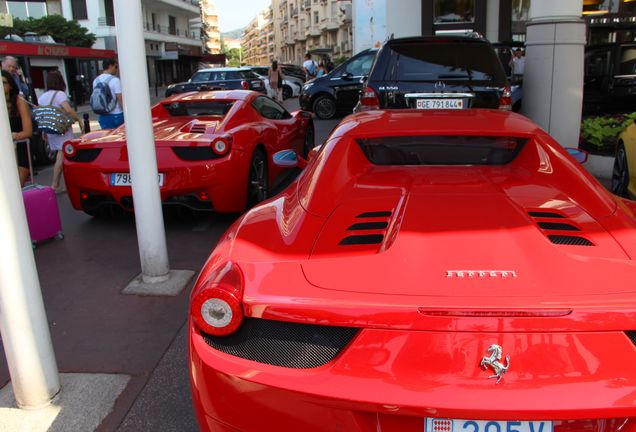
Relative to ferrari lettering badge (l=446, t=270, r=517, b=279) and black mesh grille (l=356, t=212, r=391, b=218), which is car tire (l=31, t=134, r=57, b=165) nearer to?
black mesh grille (l=356, t=212, r=391, b=218)

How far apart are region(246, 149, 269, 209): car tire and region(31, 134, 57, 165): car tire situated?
17.1 ft

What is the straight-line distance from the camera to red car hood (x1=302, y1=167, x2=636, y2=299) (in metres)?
1.71

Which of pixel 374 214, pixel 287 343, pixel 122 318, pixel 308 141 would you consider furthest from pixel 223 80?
pixel 287 343

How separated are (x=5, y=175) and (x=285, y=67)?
29.5 metres

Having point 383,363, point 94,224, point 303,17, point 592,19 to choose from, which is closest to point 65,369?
point 383,363

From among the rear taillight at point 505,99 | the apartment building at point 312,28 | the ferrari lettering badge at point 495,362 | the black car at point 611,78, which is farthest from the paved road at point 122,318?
the apartment building at point 312,28

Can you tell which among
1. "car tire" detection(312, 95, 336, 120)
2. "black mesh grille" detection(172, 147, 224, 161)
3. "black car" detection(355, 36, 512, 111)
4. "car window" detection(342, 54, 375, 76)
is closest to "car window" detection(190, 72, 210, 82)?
"car tire" detection(312, 95, 336, 120)

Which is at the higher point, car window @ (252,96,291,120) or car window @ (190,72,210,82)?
car window @ (190,72,210,82)

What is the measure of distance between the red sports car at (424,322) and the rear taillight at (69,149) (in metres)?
3.78

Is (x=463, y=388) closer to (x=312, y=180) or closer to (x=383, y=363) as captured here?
(x=383, y=363)

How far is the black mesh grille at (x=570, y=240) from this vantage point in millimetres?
2053

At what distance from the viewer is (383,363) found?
5.30ft

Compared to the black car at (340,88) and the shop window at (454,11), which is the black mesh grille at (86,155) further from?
the shop window at (454,11)

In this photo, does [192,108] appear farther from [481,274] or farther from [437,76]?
[481,274]
